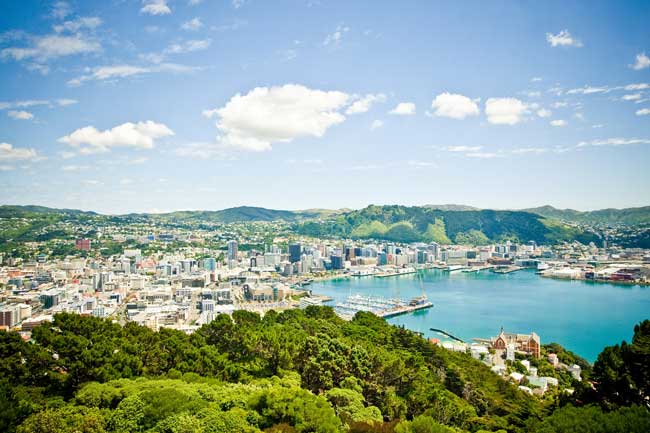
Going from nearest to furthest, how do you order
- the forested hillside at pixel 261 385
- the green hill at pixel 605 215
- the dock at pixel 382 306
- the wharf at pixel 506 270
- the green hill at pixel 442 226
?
the forested hillside at pixel 261 385
the dock at pixel 382 306
the wharf at pixel 506 270
the green hill at pixel 442 226
the green hill at pixel 605 215

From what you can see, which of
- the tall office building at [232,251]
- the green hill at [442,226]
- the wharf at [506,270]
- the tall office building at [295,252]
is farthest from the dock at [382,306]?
the green hill at [442,226]

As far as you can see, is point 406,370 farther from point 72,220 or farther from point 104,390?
point 72,220

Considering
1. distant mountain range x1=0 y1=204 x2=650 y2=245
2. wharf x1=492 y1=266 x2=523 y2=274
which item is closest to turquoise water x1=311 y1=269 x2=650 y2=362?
wharf x1=492 y1=266 x2=523 y2=274

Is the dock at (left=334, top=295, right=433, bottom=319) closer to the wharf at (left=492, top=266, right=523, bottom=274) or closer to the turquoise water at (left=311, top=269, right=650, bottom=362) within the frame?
the turquoise water at (left=311, top=269, right=650, bottom=362)

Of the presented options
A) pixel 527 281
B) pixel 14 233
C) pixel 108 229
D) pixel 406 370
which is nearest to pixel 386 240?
pixel 527 281

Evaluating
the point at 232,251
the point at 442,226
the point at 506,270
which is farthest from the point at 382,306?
the point at 442,226

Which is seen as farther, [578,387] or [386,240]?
[386,240]

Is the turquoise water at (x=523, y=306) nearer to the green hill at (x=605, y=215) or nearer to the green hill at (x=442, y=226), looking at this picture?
the green hill at (x=442, y=226)
